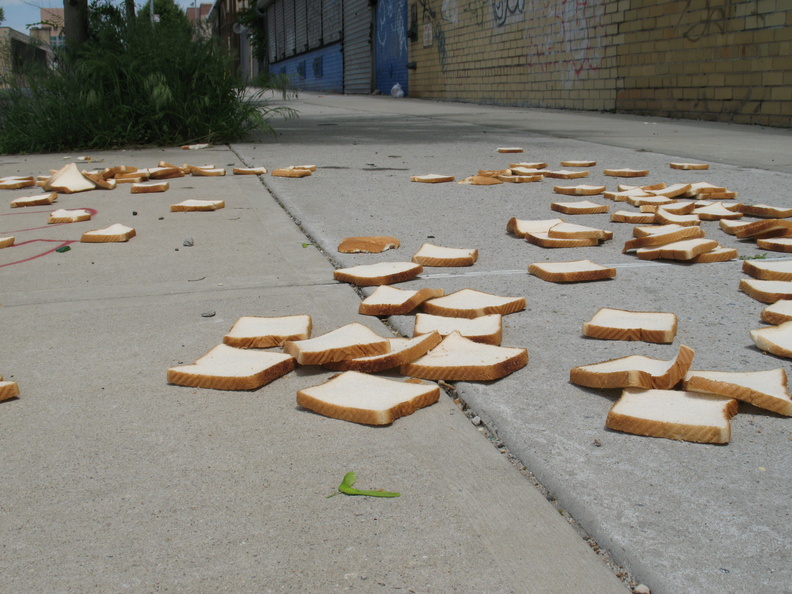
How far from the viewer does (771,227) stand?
310cm

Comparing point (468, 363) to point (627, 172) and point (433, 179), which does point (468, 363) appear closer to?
point (433, 179)

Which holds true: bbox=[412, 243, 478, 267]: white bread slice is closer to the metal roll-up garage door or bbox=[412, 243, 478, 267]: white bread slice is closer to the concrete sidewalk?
the concrete sidewalk

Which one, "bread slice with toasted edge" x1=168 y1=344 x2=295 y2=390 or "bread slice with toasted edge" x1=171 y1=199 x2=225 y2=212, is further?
"bread slice with toasted edge" x1=171 y1=199 x2=225 y2=212

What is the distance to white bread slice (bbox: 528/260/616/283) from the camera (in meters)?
2.59

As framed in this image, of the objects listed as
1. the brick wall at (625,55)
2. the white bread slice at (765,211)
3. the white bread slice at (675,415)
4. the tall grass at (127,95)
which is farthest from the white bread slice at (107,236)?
the brick wall at (625,55)

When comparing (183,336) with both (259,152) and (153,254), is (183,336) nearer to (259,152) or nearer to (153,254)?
(153,254)

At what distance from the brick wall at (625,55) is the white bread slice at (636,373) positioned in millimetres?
7283

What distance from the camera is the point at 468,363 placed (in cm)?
180

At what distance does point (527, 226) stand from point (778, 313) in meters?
1.40

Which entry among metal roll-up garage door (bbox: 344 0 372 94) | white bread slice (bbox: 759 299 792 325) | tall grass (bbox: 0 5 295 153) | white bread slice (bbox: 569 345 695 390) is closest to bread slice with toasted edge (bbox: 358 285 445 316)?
white bread slice (bbox: 569 345 695 390)

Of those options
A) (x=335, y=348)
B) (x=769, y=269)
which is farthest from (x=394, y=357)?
(x=769, y=269)

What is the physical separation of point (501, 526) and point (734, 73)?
8.69 meters

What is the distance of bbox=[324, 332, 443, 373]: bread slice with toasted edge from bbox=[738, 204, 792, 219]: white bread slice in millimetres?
2212

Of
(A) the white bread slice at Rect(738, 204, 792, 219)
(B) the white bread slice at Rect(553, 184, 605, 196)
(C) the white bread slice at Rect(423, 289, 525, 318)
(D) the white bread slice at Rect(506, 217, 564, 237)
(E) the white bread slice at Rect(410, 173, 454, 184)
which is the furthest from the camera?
(E) the white bread slice at Rect(410, 173, 454, 184)
